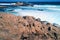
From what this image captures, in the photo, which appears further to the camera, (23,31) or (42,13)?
(42,13)

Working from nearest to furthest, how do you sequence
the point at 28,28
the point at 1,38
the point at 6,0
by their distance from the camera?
the point at 1,38 < the point at 28,28 < the point at 6,0

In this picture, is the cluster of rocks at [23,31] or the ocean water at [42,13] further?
the ocean water at [42,13]

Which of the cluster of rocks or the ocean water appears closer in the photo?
the cluster of rocks

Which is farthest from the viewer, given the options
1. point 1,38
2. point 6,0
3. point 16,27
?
point 6,0

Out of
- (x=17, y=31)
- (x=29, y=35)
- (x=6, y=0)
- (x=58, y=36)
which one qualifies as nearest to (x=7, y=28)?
(x=17, y=31)

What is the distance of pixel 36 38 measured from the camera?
12531 mm

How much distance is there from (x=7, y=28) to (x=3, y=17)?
2317 mm

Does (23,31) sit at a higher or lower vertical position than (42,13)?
higher

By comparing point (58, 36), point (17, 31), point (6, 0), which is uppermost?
point (17, 31)

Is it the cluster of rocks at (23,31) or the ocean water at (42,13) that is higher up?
the cluster of rocks at (23,31)

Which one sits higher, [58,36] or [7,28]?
[7,28]

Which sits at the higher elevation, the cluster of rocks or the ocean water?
the cluster of rocks

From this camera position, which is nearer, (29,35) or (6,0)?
(29,35)

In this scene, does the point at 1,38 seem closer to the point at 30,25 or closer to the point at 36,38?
the point at 36,38
